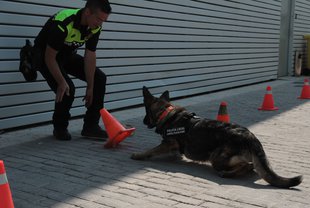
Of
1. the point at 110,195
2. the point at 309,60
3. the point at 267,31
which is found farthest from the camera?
the point at 309,60

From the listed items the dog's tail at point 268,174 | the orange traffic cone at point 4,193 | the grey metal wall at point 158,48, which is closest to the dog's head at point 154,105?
the dog's tail at point 268,174

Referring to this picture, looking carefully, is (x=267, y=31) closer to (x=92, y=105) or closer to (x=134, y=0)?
(x=134, y=0)

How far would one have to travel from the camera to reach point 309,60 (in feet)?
57.3

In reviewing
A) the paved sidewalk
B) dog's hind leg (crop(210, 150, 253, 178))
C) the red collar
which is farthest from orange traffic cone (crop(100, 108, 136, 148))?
dog's hind leg (crop(210, 150, 253, 178))

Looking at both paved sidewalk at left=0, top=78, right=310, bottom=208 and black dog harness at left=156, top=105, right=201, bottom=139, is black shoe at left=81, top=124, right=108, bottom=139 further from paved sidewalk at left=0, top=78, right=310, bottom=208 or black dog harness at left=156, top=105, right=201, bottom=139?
black dog harness at left=156, top=105, right=201, bottom=139

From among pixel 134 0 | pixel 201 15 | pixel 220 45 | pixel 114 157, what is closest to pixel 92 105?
pixel 114 157

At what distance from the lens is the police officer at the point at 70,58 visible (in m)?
4.86

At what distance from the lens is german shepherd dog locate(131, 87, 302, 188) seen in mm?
4020

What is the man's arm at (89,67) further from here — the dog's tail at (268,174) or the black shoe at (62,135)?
the dog's tail at (268,174)

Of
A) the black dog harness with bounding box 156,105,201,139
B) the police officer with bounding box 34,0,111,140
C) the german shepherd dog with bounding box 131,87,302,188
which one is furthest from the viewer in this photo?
the police officer with bounding box 34,0,111,140

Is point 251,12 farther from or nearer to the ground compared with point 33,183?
farther from the ground

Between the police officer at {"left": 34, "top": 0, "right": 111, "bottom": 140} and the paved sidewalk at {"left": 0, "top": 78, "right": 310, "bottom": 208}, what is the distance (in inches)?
12.8

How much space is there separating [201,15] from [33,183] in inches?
288

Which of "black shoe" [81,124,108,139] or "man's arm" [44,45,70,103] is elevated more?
"man's arm" [44,45,70,103]
